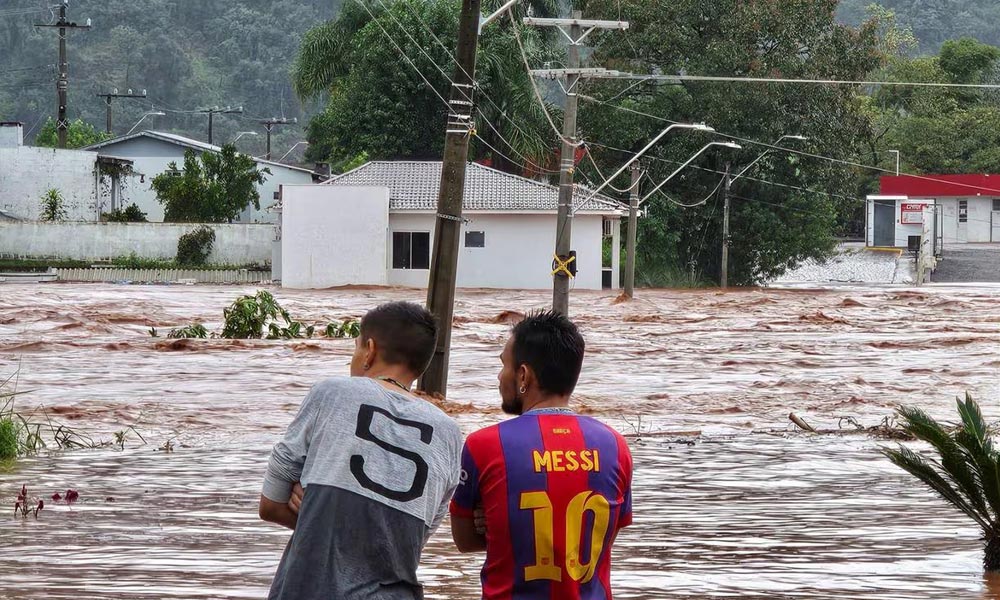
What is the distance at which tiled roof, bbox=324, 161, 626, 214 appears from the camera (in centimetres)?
5556

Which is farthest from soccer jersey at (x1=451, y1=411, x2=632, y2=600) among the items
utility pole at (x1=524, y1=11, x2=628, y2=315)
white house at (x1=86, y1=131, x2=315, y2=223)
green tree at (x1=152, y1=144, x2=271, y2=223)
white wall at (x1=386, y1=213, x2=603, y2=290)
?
white house at (x1=86, y1=131, x2=315, y2=223)

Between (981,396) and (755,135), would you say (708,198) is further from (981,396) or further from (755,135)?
(981,396)

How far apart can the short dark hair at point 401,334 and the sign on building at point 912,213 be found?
3130 inches

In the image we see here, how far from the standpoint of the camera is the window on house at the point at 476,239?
184ft

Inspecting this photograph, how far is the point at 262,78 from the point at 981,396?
5029 inches

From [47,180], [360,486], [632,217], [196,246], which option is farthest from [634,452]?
[47,180]

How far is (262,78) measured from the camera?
142750 mm

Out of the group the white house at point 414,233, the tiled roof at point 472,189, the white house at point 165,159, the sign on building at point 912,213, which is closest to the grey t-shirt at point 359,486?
the white house at point 414,233

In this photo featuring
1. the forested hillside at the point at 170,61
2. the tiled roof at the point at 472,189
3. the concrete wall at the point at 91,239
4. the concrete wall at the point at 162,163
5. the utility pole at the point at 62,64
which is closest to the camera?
the tiled roof at the point at 472,189

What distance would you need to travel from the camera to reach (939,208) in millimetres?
89625

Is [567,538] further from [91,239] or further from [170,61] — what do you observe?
[170,61]

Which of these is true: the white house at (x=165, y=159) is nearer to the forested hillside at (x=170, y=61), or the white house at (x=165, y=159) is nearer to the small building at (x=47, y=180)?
the small building at (x=47, y=180)

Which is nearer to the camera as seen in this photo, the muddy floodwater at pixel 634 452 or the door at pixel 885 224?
the muddy floodwater at pixel 634 452

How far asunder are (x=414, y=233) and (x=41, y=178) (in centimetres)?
2025
